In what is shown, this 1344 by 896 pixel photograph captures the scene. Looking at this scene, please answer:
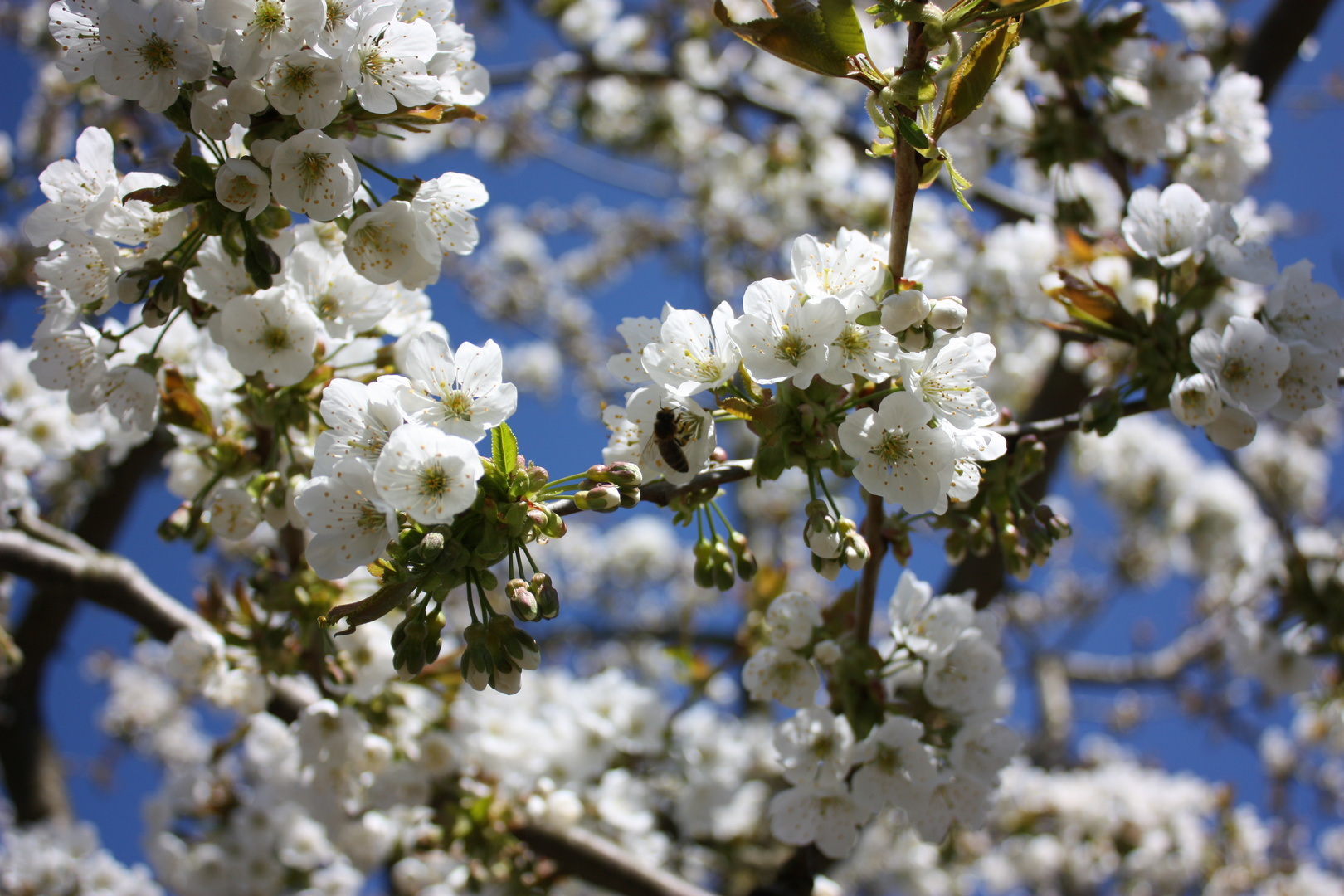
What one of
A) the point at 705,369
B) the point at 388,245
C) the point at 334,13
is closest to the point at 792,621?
the point at 705,369

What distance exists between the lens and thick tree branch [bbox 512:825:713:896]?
2516 mm

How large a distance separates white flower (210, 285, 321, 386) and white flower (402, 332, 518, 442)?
314 millimetres

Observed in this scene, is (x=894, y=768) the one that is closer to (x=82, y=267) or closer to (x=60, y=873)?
(x=82, y=267)

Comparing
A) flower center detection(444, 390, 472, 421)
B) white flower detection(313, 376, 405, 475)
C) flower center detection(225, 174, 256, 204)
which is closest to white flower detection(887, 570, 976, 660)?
flower center detection(444, 390, 472, 421)

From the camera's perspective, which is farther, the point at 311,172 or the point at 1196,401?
the point at 1196,401

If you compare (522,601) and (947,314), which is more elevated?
(947,314)

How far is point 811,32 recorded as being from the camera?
129 centimetres

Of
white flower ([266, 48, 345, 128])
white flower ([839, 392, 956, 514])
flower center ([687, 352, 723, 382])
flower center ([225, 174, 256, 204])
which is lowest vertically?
white flower ([839, 392, 956, 514])

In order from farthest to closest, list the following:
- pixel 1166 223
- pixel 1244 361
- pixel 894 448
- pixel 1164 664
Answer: pixel 1164 664, pixel 1166 223, pixel 1244 361, pixel 894 448

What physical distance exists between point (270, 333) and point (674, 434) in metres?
0.83

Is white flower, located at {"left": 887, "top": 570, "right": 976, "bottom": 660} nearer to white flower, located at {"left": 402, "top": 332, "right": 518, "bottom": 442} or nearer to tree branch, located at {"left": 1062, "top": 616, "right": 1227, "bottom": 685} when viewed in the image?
white flower, located at {"left": 402, "top": 332, "right": 518, "bottom": 442}

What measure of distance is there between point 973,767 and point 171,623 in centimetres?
214

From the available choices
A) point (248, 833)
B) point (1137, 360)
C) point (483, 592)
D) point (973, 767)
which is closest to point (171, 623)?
point (248, 833)

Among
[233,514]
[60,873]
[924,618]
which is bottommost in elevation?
[60,873]
